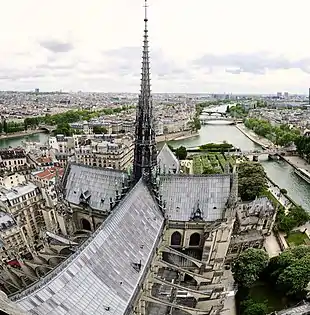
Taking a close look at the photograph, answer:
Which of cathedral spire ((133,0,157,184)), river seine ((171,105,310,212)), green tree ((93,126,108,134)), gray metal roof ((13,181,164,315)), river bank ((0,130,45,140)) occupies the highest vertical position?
cathedral spire ((133,0,157,184))

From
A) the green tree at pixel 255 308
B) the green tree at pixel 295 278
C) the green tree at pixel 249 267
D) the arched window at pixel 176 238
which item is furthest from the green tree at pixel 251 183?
the green tree at pixel 255 308

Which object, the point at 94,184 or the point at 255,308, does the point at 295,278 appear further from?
the point at 94,184

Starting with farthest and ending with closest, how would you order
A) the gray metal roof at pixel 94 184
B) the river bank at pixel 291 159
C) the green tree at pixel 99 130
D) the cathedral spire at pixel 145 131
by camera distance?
1. the green tree at pixel 99 130
2. the river bank at pixel 291 159
3. the gray metal roof at pixel 94 184
4. the cathedral spire at pixel 145 131

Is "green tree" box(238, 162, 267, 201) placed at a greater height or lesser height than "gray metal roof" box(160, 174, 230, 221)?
lesser

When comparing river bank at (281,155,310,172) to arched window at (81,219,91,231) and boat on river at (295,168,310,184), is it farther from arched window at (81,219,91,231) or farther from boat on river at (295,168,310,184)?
arched window at (81,219,91,231)

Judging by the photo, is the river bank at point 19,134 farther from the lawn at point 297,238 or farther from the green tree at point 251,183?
the lawn at point 297,238

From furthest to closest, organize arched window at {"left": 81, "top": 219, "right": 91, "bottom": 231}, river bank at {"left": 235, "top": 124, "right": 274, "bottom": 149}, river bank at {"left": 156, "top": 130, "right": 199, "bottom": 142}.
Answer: river bank at {"left": 156, "top": 130, "right": 199, "bottom": 142} < river bank at {"left": 235, "top": 124, "right": 274, "bottom": 149} < arched window at {"left": 81, "top": 219, "right": 91, "bottom": 231}

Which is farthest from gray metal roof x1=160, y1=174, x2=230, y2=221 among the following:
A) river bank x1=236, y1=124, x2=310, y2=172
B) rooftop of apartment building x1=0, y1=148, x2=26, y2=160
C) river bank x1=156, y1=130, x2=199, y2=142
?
river bank x1=156, y1=130, x2=199, y2=142
